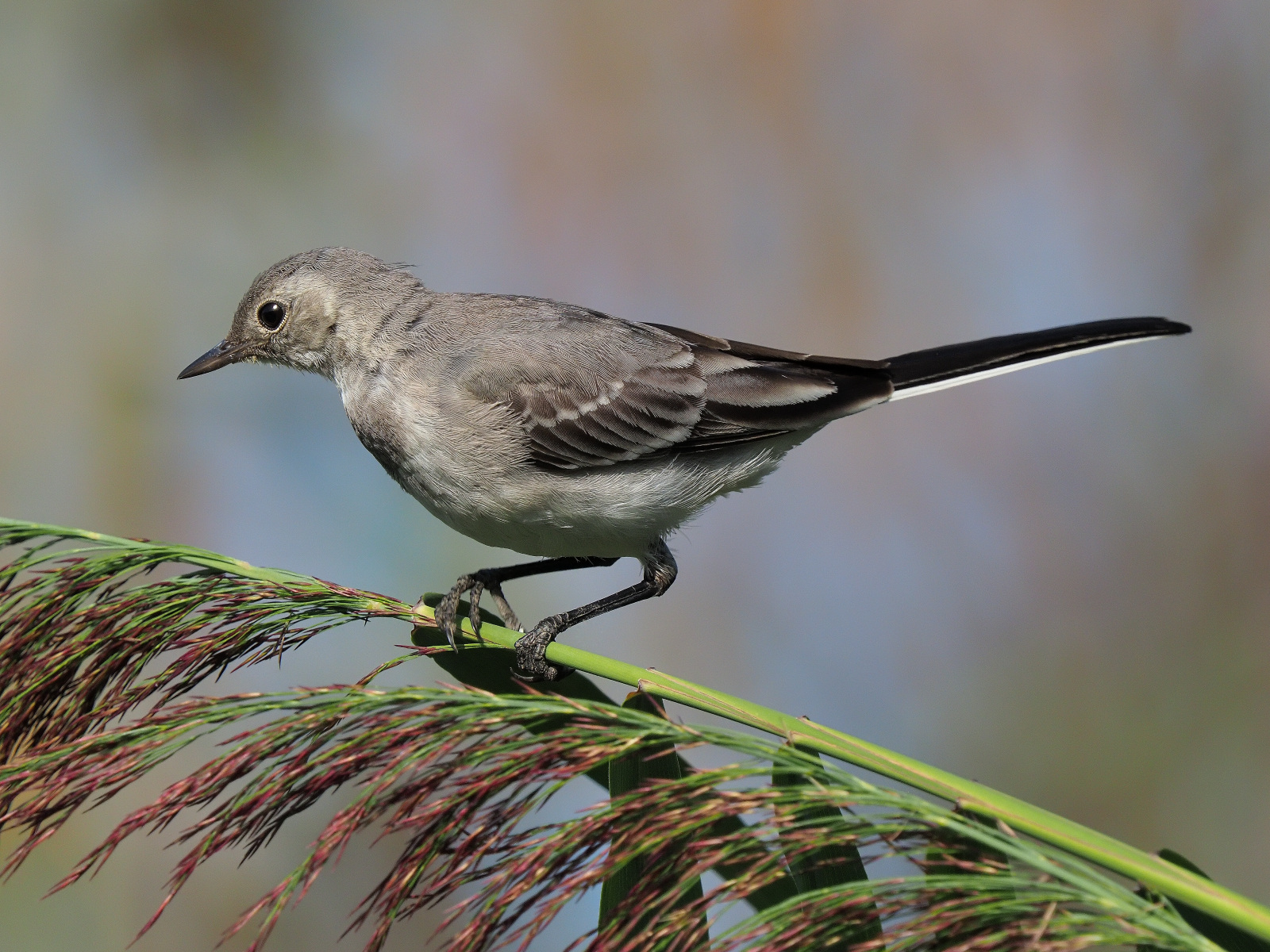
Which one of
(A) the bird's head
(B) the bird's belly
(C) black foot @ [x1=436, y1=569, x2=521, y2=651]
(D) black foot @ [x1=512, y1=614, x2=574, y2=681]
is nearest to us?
(C) black foot @ [x1=436, y1=569, x2=521, y2=651]

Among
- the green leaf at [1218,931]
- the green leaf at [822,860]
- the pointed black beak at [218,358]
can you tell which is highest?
the pointed black beak at [218,358]

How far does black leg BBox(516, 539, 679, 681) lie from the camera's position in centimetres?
247

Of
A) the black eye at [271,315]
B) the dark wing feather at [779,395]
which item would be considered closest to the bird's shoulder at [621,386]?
the dark wing feather at [779,395]

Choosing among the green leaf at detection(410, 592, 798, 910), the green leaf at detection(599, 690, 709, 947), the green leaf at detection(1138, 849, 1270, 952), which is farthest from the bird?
the green leaf at detection(1138, 849, 1270, 952)

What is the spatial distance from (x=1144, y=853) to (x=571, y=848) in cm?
74

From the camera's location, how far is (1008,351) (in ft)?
8.82

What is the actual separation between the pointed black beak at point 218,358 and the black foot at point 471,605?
46.6 inches

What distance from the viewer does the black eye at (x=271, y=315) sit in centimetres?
329

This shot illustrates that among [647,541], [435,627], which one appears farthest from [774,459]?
[435,627]

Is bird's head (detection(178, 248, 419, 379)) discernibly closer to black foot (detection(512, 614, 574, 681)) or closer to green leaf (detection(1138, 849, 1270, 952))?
black foot (detection(512, 614, 574, 681))

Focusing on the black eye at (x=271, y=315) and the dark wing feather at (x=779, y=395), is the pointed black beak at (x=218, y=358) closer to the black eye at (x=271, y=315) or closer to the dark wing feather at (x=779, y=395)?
the black eye at (x=271, y=315)

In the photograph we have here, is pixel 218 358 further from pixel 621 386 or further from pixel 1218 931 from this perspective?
pixel 1218 931

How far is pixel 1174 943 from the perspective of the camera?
1162mm

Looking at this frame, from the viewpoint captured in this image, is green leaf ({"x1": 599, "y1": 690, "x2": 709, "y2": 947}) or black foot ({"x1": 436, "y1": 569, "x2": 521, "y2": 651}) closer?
green leaf ({"x1": 599, "y1": 690, "x2": 709, "y2": 947})
